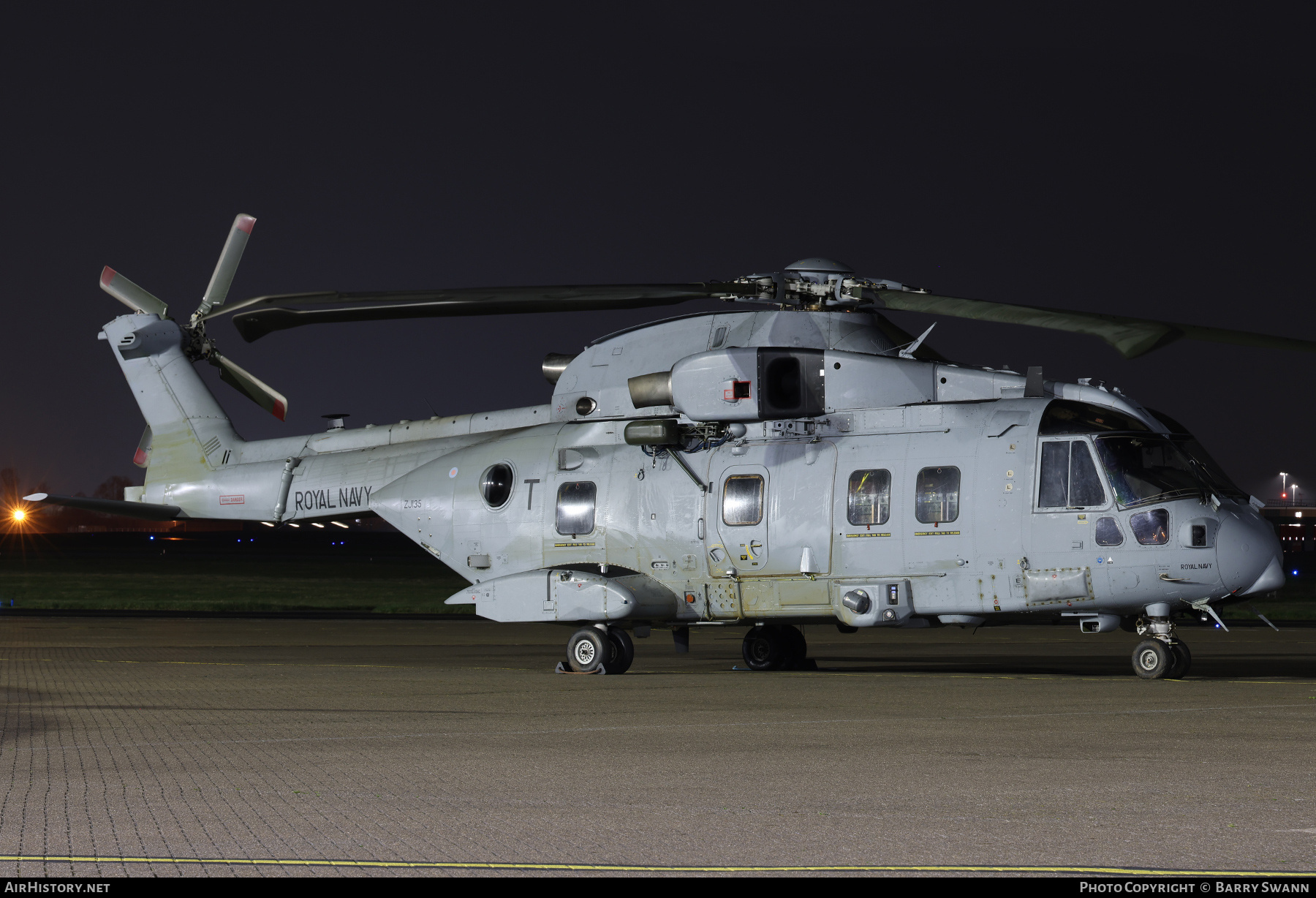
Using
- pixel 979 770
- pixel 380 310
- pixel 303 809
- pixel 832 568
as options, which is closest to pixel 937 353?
pixel 832 568

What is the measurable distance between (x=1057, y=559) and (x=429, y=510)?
31.0 ft

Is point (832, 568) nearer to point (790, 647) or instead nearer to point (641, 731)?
point (790, 647)

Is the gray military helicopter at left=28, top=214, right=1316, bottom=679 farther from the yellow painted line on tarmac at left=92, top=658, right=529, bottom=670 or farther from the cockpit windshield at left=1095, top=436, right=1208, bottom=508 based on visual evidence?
the yellow painted line on tarmac at left=92, top=658, right=529, bottom=670

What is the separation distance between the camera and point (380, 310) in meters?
17.2

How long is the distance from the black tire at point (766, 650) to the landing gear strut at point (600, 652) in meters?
2.56

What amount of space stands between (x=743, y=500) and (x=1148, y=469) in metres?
5.23

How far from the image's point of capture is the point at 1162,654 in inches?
660

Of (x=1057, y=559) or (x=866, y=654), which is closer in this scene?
(x=1057, y=559)

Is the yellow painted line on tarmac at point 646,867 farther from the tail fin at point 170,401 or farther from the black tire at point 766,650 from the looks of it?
the tail fin at point 170,401

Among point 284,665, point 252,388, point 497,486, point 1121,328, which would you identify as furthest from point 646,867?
point 252,388

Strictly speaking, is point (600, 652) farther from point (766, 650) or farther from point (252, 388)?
point (252, 388)

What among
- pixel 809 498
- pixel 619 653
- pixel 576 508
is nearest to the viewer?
Result: pixel 809 498

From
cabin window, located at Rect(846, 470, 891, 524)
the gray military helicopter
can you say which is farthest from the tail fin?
cabin window, located at Rect(846, 470, 891, 524)
